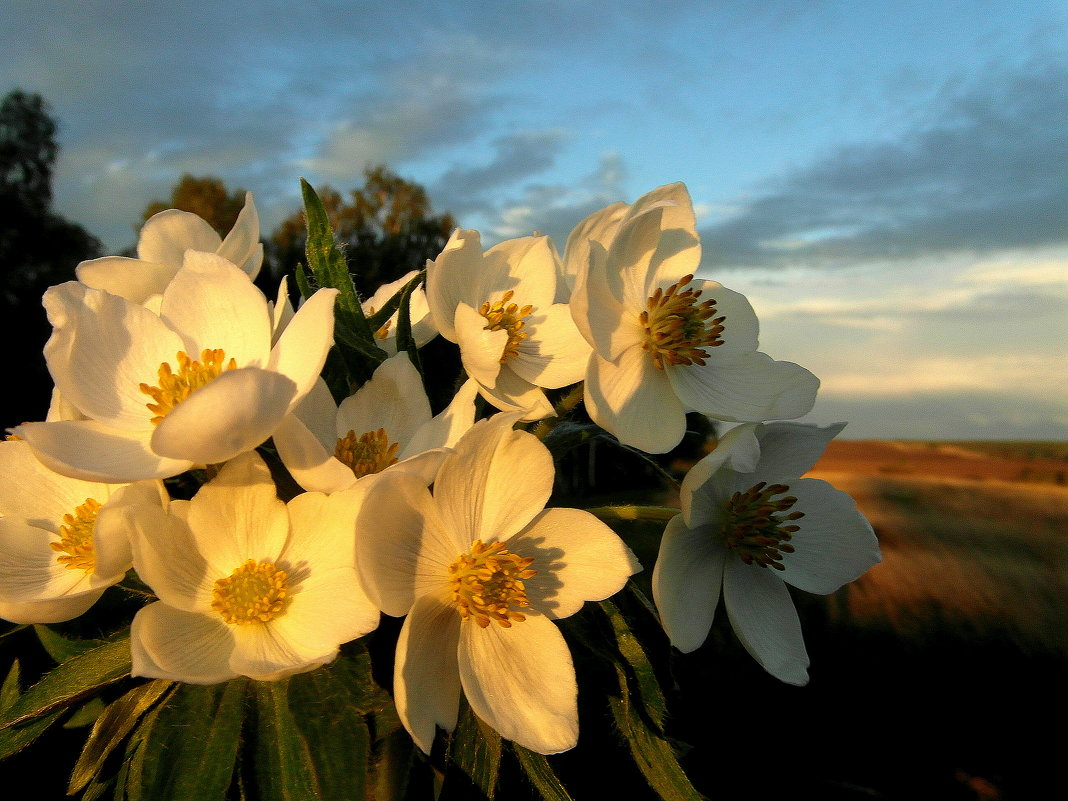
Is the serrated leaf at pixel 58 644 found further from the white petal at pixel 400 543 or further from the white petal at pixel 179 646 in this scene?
the white petal at pixel 400 543

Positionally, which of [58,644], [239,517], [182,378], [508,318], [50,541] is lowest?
[58,644]

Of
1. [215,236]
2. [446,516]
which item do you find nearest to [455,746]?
[446,516]

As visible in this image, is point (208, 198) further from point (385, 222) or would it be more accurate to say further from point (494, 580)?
point (494, 580)

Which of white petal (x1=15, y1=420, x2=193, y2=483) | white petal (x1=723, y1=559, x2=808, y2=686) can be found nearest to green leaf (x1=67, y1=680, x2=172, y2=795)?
white petal (x1=15, y1=420, x2=193, y2=483)

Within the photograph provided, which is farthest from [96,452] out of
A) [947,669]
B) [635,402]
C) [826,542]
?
[947,669]

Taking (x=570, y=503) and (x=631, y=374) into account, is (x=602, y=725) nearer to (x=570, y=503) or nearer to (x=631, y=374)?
(x=570, y=503)

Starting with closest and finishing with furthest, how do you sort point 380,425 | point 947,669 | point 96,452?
point 96,452
point 380,425
point 947,669

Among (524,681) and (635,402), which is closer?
(524,681)
